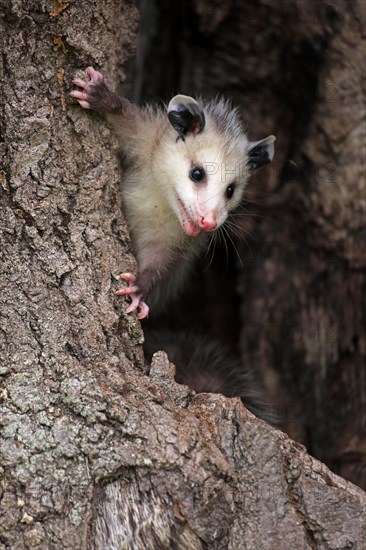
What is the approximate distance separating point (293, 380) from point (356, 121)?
1309mm

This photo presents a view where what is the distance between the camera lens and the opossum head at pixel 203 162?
9.82 ft

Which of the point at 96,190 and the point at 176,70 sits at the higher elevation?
the point at 96,190

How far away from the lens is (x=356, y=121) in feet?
11.4

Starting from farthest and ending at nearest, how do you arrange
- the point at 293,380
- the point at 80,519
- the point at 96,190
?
1. the point at 293,380
2. the point at 96,190
3. the point at 80,519

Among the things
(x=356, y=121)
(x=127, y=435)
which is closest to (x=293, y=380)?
(x=356, y=121)

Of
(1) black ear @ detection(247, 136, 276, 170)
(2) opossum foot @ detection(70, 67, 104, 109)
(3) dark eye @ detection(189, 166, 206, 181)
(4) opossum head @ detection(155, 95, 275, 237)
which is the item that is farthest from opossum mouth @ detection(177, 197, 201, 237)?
(2) opossum foot @ detection(70, 67, 104, 109)

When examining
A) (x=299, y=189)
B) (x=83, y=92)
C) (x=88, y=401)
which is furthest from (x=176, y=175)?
(x=88, y=401)

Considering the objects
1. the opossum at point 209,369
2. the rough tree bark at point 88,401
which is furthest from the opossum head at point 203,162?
the opossum at point 209,369

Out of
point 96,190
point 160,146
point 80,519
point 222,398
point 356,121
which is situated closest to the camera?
point 80,519

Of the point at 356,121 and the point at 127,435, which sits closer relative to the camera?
the point at 127,435

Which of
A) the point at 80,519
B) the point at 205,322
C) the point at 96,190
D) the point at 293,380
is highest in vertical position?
the point at 96,190

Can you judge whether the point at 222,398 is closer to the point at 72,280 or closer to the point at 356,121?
the point at 72,280

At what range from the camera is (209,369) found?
11.5 ft

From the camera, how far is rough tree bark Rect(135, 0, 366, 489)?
351 centimetres
